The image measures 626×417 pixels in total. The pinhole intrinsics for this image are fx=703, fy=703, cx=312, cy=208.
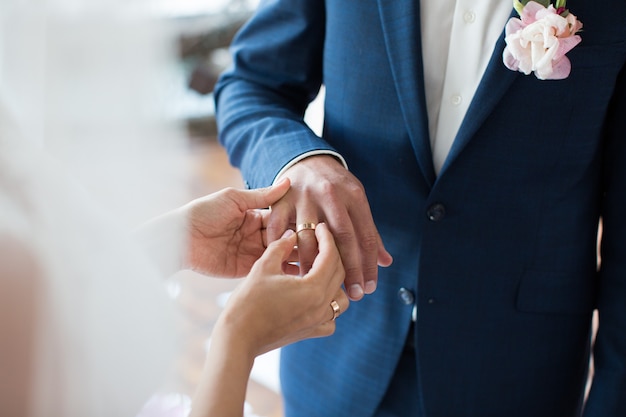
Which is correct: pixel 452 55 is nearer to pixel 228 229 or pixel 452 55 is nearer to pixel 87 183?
pixel 228 229

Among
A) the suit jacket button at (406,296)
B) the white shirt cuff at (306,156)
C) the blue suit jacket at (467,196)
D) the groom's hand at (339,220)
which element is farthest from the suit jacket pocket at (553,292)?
the white shirt cuff at (306,156)

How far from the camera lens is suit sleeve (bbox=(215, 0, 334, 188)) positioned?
1.35m

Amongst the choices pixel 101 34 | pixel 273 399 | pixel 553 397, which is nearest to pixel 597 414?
pixel 553 397

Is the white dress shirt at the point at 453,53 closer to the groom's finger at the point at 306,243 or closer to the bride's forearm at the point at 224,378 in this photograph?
A: the groom's finger at the point at 306,243

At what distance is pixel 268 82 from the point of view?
58.5 inches

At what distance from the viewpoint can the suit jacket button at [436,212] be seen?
126 cm

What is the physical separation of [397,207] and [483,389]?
412mm

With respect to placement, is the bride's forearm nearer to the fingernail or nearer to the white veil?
the white veil

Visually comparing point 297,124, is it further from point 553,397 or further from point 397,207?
point 553,397

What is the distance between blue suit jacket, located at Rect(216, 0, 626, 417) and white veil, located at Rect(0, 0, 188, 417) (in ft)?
1.27

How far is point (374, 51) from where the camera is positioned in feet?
4.20

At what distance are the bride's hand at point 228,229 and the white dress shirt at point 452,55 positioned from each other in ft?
0.28

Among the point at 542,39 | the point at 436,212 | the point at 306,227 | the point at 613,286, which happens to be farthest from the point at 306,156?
the point at 613,286

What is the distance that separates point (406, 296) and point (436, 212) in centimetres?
19
